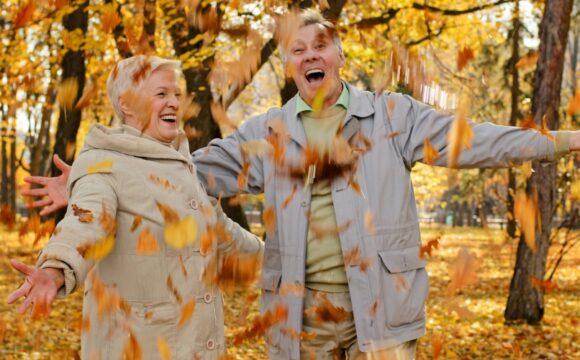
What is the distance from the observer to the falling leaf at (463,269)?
4.39 metres

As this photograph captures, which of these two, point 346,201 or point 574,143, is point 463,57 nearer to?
point 574,143

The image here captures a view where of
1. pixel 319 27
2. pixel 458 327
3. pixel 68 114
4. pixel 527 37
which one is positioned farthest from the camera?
pixel 527 37

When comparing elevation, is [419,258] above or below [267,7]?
below

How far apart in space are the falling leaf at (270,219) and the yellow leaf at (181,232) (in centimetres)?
42

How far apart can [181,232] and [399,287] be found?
94 centimetres

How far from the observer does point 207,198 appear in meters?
3.65

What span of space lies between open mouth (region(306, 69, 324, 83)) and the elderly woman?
1.99ft

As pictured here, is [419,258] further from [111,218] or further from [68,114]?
[68,114]

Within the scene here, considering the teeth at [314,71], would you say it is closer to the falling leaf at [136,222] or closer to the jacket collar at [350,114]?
the jacket collar at [350,114]

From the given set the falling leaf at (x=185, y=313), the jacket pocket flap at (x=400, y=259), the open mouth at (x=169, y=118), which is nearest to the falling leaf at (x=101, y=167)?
the open mouth at (x=169, y=118)

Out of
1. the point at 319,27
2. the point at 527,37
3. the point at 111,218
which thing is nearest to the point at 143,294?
the point at 111,218

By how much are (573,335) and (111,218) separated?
→ 742 cm

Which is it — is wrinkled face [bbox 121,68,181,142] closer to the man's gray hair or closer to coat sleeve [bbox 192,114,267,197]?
coat sleeve [bbox 192,114,267,197]

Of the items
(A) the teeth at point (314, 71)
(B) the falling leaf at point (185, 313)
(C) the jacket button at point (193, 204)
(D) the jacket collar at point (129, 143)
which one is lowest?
(B) the falling leaf at point (185, 313)
